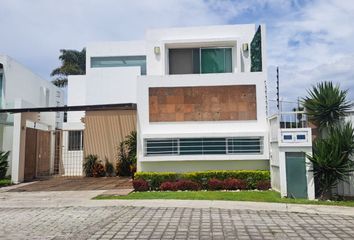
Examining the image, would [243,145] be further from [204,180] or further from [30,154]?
[30,154]

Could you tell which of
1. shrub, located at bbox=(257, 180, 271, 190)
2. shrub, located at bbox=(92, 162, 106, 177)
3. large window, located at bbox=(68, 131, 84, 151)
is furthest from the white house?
large window, located at bbox=(68, 131, 84, 151)

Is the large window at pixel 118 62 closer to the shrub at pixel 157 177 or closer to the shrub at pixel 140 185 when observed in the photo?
the shrub at pixel 157 177

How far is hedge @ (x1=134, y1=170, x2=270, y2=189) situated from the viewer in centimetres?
1473

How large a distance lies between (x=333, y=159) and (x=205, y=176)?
483 cm

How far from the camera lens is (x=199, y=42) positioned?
766 inches

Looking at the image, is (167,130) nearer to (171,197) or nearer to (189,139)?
(189,139)

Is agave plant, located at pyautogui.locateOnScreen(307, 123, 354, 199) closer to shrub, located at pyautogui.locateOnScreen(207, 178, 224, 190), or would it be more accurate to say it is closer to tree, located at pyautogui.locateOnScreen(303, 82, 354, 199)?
tree, located at pyautogui.locateOnScreen(303, 82, 354, 199)

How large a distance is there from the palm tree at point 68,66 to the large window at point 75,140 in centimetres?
1976


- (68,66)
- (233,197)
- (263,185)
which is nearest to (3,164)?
(233,197)

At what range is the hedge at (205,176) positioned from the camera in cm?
1473

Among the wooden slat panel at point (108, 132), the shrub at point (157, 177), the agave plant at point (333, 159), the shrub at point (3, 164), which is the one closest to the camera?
the agave plant at point (333, 159)

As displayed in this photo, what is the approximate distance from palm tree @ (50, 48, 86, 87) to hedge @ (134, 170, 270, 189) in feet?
97.9

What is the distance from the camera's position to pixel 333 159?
477 inches

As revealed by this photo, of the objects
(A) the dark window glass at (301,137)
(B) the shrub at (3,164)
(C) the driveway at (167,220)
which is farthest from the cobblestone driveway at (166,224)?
(B) the shrub at (3,164)
